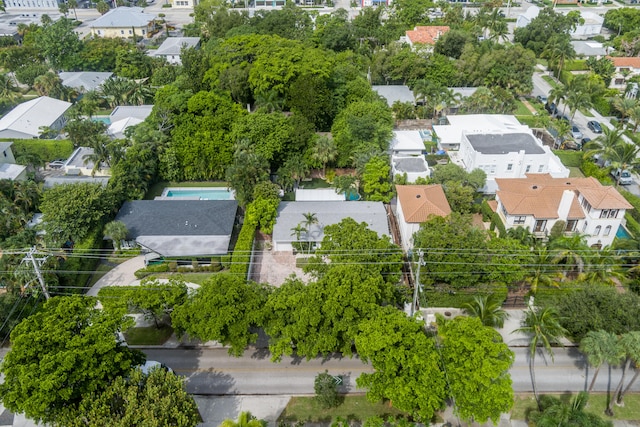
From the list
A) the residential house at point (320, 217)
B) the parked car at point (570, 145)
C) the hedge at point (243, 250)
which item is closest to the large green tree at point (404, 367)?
the hedge at point (243, 250)

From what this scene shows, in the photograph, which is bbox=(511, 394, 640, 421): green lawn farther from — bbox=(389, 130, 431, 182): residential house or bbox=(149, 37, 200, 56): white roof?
bbox=(149, 37, 200, 56): white roof

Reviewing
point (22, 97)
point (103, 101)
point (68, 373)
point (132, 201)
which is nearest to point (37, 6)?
point (22, 97)

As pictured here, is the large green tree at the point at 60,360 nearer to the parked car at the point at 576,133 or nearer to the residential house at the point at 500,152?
the residential house at the point at 500,152

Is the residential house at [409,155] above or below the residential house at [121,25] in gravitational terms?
below

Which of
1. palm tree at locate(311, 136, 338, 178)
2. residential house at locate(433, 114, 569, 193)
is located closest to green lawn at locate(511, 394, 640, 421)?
residential house at locate(433, 114, 569, 193)

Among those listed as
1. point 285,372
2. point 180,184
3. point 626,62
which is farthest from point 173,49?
point 626,62

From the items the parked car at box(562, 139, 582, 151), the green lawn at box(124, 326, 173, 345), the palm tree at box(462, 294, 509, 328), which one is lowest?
the green lawn at box(124, 326, 173, 345)
